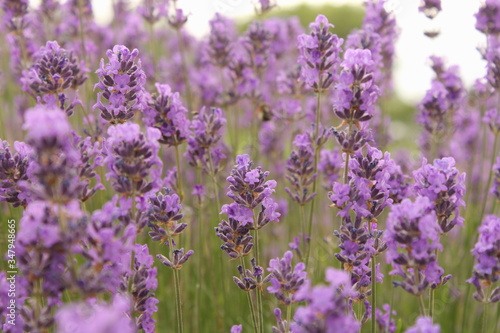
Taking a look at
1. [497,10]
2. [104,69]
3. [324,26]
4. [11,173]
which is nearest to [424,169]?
[324,26]

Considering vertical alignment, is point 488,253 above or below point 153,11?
below

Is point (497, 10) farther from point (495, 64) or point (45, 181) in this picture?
point (45, 181)

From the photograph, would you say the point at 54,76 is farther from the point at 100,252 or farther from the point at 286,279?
the point at 286,279

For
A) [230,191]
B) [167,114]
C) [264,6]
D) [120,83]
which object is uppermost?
[264,6]

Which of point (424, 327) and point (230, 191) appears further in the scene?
point (230, 191)

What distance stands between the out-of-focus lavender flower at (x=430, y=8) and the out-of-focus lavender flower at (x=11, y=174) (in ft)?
8.39

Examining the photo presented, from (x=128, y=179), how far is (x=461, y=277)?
2.57m

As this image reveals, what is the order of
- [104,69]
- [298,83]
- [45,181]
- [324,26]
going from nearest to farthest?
[45,181], [104,69], [324,26], [298,83]

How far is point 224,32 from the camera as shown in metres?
3.55

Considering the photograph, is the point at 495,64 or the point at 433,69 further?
the point at 433,69

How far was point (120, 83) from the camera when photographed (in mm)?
2025

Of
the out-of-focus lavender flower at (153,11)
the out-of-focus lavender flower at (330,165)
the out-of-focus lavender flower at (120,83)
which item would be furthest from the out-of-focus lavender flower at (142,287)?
the out-of-focus lavender flower at (153,11)

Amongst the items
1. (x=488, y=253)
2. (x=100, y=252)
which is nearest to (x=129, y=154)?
(x=100, y=252)

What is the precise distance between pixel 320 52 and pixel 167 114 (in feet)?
2.38
